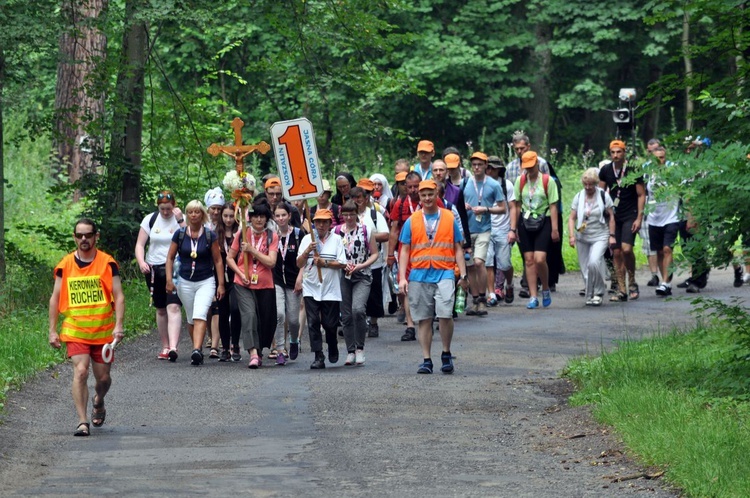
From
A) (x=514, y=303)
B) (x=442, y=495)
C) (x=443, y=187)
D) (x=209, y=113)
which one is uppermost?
(x=209, y=113)

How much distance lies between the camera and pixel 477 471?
30.6 feet

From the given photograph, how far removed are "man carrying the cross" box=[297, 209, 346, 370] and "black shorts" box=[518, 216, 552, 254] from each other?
191 inches

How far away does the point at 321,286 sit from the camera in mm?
14406

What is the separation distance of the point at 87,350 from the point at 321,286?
3719mm

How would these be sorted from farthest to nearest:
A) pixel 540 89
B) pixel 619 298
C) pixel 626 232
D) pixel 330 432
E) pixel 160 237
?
pixel 540 89 < pixel 619 298 < pixel 626 232 < pixel 160 237 < pixel 330 432

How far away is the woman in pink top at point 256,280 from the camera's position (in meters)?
14.6

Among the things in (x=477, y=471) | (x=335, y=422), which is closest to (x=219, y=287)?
(x=335, y=422)

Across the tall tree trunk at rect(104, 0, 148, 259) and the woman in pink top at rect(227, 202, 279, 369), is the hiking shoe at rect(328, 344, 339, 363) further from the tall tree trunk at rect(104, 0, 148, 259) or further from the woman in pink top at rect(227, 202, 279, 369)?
the tall tree trunk at rect(104, 0, 148, 259)

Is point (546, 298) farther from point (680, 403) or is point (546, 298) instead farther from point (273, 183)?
point (680, 403)

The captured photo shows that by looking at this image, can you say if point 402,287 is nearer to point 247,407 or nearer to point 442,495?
point 247,407

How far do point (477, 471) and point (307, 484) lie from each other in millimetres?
1164

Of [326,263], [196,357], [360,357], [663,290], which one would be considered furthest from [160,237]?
[663,290]

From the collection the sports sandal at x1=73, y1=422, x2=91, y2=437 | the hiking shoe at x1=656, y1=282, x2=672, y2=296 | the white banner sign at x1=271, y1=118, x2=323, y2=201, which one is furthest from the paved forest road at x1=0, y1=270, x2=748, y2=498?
the hiking shoe at x1=656, y1=282, x2=672, y2=296

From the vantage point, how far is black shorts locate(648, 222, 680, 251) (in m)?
20.0
